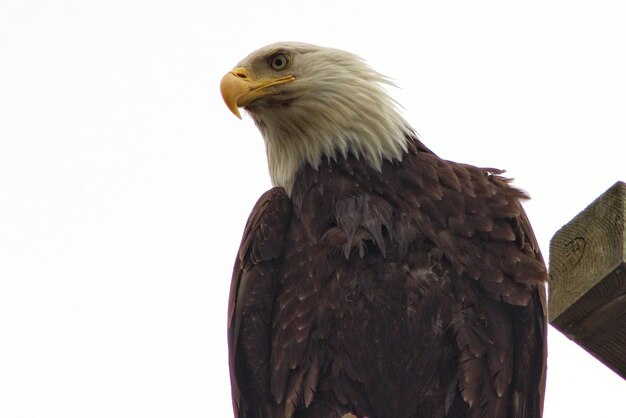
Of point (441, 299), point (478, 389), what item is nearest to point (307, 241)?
point (441, 299)

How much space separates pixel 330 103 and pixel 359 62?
38 cm

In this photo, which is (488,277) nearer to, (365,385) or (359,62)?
(365,385)

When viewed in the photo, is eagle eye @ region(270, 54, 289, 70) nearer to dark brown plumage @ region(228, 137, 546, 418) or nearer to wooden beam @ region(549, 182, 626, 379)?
dark brown plumage @ region(228, 137, 546, 418)

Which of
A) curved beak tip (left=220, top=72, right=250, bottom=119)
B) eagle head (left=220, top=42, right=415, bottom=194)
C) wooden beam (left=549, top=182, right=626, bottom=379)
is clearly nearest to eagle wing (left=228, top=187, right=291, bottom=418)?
eagle head (left=220, top=42, right=415, bottom=194)

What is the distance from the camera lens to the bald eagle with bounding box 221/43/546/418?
5.10m

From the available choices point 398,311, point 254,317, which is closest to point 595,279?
point 398,311

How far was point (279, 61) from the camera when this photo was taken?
19.9 feet

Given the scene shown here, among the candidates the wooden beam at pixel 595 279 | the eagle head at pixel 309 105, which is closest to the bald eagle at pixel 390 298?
the eagle head at pixel 309 105

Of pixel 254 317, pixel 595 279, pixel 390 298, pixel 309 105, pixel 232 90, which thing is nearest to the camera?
pixel 595 279

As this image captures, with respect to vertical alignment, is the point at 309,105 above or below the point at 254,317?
above

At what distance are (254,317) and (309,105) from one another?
4.19 ft

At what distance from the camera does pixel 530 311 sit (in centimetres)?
518

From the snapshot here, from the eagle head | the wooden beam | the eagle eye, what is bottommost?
the wooden beam

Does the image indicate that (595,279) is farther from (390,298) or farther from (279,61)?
(279,61)
